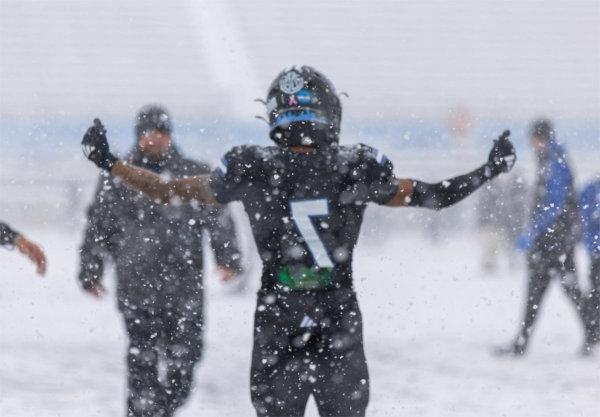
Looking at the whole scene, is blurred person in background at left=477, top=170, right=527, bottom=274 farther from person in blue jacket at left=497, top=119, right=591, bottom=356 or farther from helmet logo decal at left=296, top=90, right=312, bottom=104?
helmet logo decal at left=296, top=90, right=312, bottom=104

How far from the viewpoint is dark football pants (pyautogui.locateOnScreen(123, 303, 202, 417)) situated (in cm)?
529

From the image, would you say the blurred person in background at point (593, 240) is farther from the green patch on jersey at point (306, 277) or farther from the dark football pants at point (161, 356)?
the green patch on jersey at point (306, 277)

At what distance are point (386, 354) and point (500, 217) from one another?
709 cm

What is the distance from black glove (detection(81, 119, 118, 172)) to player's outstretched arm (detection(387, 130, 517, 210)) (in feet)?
3.31

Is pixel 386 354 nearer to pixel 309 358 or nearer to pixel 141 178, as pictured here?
pixel 141 178

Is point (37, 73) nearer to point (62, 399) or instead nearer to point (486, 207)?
point (486, 207)

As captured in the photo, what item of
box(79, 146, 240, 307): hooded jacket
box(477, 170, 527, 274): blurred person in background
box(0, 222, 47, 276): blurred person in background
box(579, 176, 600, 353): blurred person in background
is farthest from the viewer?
box(477, 170, 527, 274): blurred person in background

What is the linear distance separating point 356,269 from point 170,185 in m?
12.9

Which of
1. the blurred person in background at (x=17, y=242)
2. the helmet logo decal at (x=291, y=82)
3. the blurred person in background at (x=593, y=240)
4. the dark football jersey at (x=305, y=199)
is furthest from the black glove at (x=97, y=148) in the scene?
the blurred person in background at (x=593, y=240)

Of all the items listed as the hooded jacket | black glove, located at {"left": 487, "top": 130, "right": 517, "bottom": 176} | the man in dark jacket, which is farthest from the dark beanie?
black glove, located at {"left": 487, "top": 130, "right": 517, "bottom": 176}

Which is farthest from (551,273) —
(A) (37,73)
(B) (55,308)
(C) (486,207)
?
(A) (37,73)

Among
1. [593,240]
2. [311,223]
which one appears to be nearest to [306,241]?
[311,223]

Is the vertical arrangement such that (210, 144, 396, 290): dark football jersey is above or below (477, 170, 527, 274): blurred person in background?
below

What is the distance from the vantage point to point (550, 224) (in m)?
7.77
